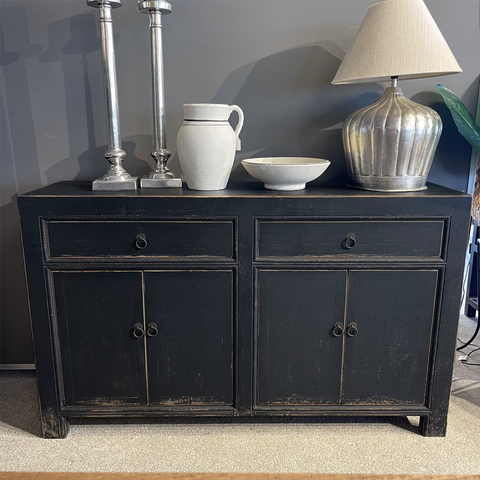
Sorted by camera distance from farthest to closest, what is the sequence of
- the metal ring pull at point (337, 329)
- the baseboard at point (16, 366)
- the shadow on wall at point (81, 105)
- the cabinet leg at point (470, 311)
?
the cabinet leg at point (470, 311), the baseboard at point (16, 366), the shadow on wall at point (81, 105), the metal ring pull at point (337, 329)

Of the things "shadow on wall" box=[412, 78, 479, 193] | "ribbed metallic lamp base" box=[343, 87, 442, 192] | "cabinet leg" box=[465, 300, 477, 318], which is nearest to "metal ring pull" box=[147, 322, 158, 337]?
"ribbed metallic lamp base" box=[343, 87, 442, 192]

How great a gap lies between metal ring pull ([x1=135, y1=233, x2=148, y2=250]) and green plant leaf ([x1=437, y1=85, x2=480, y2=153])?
124 centimetres

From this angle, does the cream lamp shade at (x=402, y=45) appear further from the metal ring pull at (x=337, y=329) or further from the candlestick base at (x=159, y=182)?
the metal ring pull at (x=337, y=329)

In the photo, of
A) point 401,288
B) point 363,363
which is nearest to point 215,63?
point 401,288

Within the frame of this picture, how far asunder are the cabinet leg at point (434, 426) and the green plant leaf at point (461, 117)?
3.46ft

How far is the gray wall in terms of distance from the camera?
1.73 metres

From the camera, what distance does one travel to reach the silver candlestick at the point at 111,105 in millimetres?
1546

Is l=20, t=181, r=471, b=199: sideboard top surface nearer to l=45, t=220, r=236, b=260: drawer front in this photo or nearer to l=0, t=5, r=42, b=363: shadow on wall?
l=45, t=220, r=236, b=260: drawer front

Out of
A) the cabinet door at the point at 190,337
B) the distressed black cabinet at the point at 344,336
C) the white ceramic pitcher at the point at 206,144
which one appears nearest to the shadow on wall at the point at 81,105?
the white ceramic pitcher at the point at 206,144

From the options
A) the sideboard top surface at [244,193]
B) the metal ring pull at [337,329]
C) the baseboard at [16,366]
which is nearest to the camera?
the sideboard top surface at [244,193]

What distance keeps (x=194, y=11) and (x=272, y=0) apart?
0.32 meters

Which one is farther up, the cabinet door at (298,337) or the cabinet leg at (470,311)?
the cabinet door at (298,337)

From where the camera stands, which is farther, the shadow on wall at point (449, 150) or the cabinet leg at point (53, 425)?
the shadow on wall at point (449, 150)

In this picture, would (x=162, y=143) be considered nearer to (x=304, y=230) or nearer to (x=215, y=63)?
(x=215, y=63)
